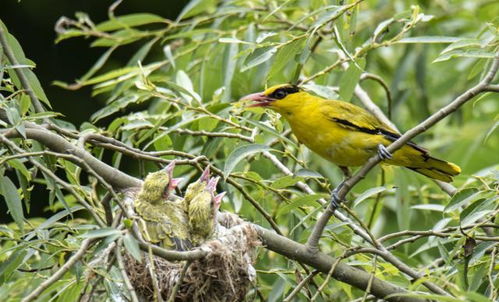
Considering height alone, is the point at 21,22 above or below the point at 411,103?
below

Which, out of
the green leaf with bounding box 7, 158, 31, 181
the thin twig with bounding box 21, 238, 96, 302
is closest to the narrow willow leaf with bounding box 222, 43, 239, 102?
the green leaf with bounding box 7, 158, 31, 181

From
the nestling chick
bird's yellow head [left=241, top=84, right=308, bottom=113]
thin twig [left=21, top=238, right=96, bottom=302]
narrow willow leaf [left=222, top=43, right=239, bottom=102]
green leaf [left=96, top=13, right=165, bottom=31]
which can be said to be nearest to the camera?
thin twig [left=21, top=238, right=96, bottom=302]

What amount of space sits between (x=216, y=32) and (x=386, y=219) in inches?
101

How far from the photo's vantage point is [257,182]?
3693mm

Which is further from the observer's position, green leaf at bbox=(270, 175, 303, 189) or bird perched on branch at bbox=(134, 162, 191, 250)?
green leaf at bbox=(270, 175, 303, 189)

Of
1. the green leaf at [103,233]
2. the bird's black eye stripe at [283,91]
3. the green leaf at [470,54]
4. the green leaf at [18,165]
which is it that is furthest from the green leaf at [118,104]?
the green leaf at [103,233]

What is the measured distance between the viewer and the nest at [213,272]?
10.3 ft

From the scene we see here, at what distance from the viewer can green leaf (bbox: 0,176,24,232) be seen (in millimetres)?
3078

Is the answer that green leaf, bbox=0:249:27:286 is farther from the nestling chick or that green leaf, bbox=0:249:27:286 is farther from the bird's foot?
the bird's foot

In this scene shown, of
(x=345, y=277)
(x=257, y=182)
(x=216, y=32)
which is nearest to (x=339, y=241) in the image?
(x=345, y=277)

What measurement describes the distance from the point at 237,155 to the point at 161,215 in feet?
1.17

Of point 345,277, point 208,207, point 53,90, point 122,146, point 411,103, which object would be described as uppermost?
point 122,146

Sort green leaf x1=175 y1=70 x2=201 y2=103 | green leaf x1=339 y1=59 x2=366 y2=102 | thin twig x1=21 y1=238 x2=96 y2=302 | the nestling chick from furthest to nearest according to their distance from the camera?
green leaf x1=175 y1=70 x2=201 y2=103 → green leaf x1=339 y1=59 x2=366 y2=102 → the nestling chick → thin twig x1=21 y1=238 x2=96 y2=302

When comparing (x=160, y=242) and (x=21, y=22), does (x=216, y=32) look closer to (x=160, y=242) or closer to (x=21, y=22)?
(x=160, y=242)
